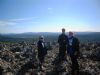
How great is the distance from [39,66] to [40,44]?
2092mm

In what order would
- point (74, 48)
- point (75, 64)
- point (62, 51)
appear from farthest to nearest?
1. point (62, 51)
2. point (75, 64)
3. point (74, 48)

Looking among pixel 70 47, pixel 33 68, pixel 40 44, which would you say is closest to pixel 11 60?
pixel 33 68

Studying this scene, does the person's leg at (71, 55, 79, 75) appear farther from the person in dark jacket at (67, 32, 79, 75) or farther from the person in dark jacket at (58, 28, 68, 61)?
the person in dark jacket at (58, 28, 68, 61)

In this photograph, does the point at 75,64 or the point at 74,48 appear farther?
the point at 75,64

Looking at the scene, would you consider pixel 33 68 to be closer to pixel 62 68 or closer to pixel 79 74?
pixel 62 68

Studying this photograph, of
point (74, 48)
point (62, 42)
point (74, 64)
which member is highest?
point (62, 42)

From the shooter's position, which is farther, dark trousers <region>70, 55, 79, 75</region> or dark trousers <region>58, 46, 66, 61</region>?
dark trousers <region>58, 46, 66, 61</region>

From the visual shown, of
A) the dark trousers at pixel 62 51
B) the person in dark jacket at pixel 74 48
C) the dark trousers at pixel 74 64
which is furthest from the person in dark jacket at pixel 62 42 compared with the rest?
the dark trousers at pixel 74 64

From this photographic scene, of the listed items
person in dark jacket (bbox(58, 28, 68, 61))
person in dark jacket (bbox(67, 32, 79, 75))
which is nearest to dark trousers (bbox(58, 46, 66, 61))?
person in dark jacket (bbox(58, 28, 68, 61))

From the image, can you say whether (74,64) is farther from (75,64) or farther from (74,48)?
(74,48)

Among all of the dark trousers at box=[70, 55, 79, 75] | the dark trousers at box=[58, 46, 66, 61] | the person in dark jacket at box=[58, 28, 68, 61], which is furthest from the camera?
the dark trousers at box=[58, 46, 66, 61]

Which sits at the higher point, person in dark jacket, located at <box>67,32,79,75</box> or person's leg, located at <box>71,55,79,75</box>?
person in dark jacket, located at <box>67,32,79,75</box>

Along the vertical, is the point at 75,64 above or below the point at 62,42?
below

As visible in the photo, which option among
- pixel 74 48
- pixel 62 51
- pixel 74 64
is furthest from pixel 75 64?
pixel 62 51
